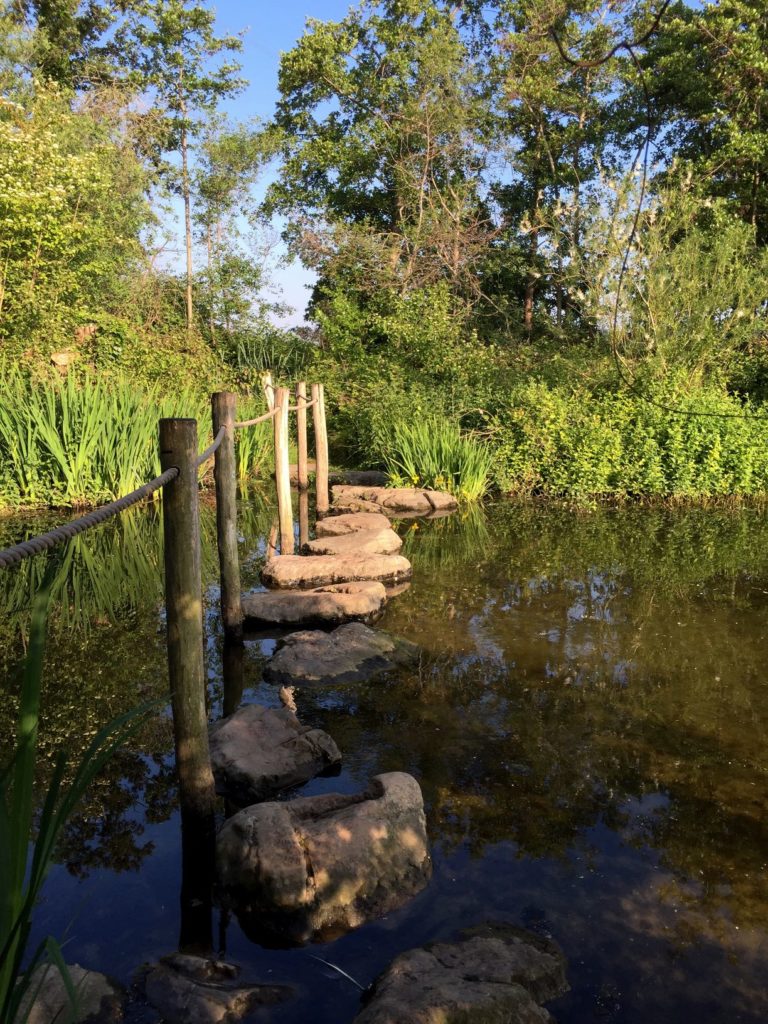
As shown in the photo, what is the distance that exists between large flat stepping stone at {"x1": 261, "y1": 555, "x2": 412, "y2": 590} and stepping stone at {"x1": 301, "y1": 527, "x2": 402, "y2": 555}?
300 millimetres

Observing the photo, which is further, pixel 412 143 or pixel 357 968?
pixel 412 143

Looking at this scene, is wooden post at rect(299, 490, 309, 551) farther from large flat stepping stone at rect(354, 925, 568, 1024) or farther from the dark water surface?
large flat stepping stone at rect(354, 925, 568, 1024)

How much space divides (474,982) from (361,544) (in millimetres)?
5128

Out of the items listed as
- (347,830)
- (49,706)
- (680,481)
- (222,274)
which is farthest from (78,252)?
(347,830)

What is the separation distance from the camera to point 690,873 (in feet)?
9.75

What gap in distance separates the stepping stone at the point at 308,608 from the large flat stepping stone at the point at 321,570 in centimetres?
60

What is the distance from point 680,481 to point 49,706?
8428 mm

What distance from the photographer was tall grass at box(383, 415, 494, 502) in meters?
11.1

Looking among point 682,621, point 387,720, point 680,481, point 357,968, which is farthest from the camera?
point 680,481

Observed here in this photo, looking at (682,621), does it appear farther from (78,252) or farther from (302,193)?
(302,193)

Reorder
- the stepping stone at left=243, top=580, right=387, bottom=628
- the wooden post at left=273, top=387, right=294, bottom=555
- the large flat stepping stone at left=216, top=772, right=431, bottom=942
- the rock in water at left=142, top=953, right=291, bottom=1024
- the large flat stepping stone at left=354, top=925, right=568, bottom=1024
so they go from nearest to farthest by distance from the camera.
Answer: the large flat stepping stone at left=354, top=925, right=568, bottom=1024
the rock in water at left=142, top=953, right=291, bottom=1024
the large flat stepping stone at left=216, top=772, right=431, bottom=942
the stepping stone at left=243, top=580, right=387, bottom=628
the wooden post at left=273, top=387, right=294, bottom=555

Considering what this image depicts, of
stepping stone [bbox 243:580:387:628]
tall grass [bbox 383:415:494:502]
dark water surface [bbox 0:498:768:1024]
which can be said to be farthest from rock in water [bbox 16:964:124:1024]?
tall grass [bbox 383:415:494:502]

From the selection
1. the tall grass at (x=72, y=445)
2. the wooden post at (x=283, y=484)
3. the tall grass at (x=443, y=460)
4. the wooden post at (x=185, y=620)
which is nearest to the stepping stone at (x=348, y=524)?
the wooden post at (x=283, y=484)

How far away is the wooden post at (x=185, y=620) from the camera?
9.62ft
